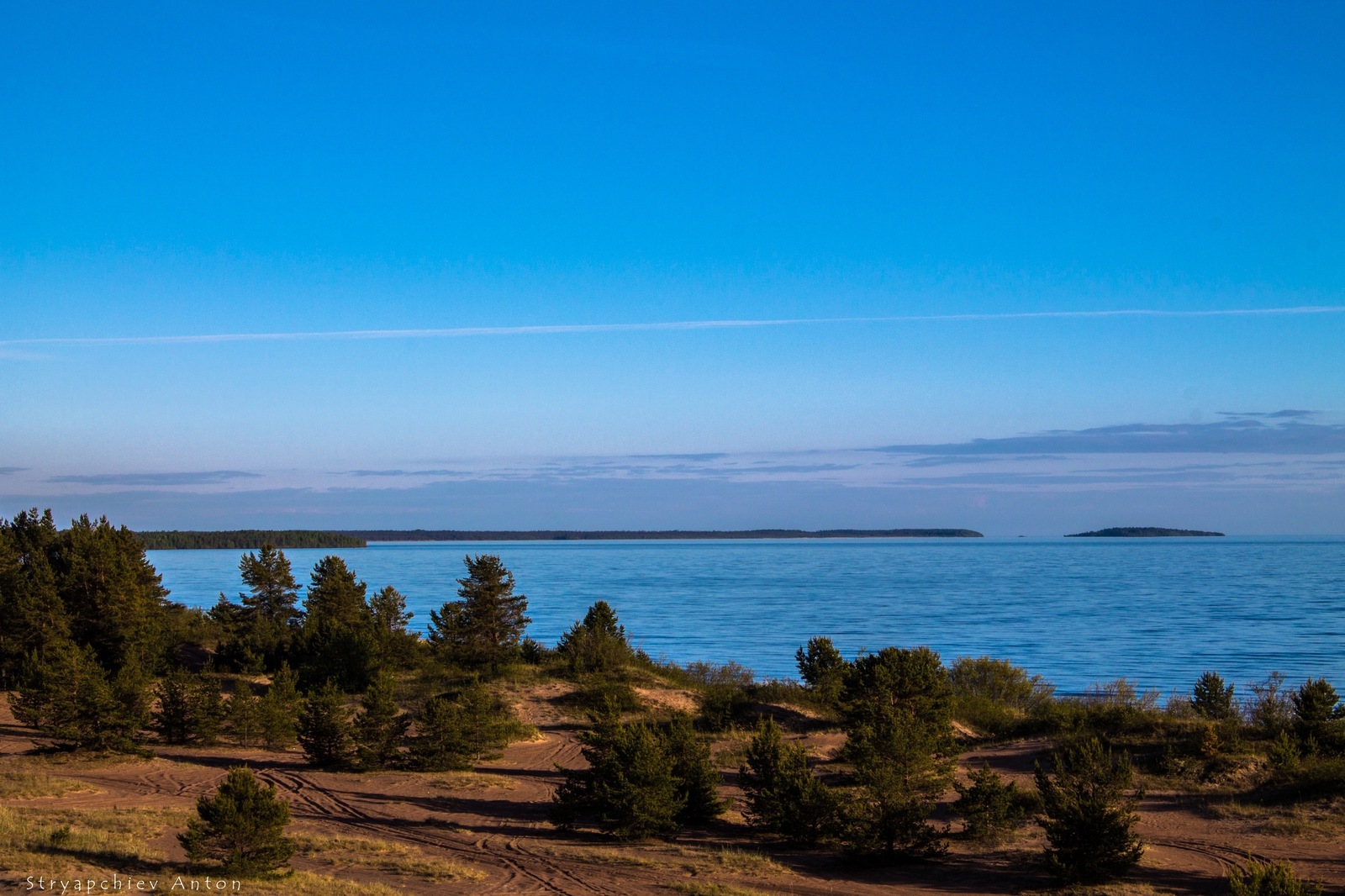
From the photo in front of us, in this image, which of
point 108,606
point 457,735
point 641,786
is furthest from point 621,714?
point 108,606

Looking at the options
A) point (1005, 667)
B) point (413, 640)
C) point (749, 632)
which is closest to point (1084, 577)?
point (749, 632)

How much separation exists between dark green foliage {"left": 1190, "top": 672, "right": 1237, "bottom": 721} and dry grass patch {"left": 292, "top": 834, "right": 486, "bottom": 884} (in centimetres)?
2096

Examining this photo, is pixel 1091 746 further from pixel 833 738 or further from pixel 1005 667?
pixel 1005 667

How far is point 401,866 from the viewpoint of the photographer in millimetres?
15594

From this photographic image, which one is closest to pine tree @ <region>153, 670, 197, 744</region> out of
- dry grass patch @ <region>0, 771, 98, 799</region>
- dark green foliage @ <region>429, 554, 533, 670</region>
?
dry grass patch @ <region>0, 771, 98, 799</region>

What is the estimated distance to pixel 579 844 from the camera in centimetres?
1792

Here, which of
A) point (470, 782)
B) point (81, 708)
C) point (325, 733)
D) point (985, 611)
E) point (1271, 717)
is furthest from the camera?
point (985, 611)

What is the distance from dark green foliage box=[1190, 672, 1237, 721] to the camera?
27900mm

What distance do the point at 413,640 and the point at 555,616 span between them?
118ft

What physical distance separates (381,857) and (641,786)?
462cm

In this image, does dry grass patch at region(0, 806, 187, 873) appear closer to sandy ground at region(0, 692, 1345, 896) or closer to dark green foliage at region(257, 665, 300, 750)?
sandy ground at region(0, 692, 1345, 896)

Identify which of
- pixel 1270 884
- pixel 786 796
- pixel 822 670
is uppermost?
pixel 1270 884

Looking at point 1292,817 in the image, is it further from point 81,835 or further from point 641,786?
point 81,835

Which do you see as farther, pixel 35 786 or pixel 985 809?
pixel 35 786
